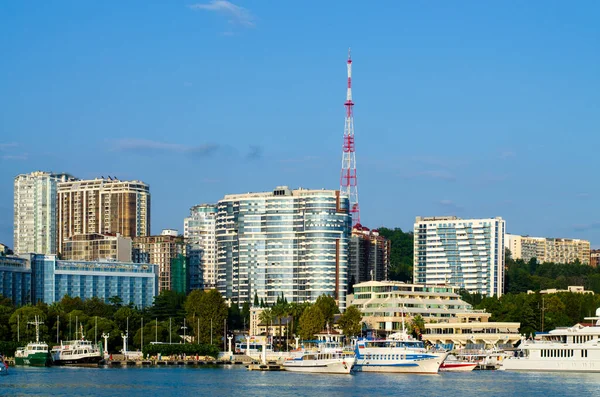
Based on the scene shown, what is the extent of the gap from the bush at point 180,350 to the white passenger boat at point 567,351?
5008cm

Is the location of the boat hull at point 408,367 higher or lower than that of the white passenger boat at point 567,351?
lower

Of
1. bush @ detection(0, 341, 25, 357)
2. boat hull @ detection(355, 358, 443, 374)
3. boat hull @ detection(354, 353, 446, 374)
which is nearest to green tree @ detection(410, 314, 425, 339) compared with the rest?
boat hull @ detection(354, 353, 446, 374)

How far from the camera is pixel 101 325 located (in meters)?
175

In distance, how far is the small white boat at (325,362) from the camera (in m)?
131

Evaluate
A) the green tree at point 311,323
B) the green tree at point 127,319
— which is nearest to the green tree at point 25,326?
the green tree at point 127,319

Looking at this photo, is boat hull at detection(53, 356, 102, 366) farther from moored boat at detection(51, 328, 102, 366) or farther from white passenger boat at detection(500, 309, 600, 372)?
white passenger boat at detection(500, 309, 600, 372)

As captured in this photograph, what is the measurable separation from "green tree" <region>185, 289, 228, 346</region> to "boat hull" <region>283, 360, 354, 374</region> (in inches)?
1917

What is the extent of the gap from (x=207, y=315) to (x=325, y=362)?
5772cm

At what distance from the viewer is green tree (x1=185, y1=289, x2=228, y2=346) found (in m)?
187

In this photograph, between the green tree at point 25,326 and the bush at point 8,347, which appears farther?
the green tree at point 25,326

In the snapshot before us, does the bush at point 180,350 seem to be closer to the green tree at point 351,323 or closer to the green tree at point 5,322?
the green tree at point 351,323

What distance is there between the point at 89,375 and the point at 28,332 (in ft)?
136

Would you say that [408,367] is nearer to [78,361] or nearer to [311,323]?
[311,323]

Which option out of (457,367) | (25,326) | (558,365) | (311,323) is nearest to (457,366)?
(457,367)
